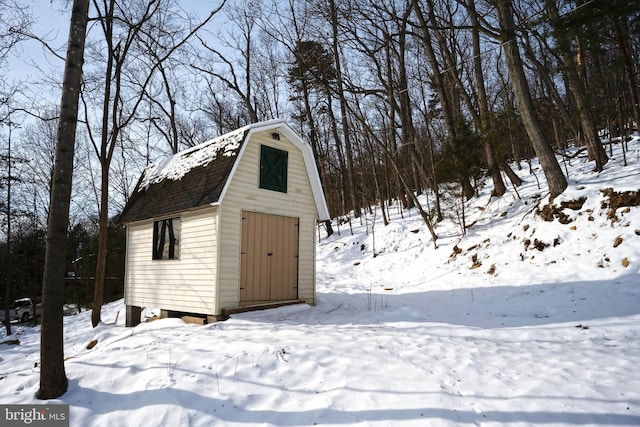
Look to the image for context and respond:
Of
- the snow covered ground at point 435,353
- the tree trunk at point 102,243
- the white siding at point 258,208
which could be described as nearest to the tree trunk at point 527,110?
the snow covered ground at point 435,353

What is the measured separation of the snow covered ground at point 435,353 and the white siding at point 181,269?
0.69 m

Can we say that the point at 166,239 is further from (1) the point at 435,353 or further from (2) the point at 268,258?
(1) the point at 435,353

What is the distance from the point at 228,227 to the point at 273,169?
1957 mm

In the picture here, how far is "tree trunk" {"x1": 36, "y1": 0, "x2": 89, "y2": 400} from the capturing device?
3957mm

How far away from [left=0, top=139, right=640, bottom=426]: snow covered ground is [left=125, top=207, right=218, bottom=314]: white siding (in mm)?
695

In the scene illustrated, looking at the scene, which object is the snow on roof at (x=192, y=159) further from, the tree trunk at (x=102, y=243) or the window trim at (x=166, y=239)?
the window trim at (x=166, y=239)

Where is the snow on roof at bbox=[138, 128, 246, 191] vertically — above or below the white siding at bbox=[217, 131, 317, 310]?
above

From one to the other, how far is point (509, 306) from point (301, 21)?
14969 mm

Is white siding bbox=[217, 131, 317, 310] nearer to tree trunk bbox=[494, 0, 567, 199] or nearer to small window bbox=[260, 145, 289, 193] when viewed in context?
small window bbox=[260, 145, 289, 193]

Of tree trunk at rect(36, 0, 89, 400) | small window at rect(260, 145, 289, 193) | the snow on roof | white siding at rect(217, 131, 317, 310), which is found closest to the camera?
tree trunk at rect(36, 0, 89, 400)

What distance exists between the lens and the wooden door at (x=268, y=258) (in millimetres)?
7926

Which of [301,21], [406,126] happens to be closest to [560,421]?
[406,126]

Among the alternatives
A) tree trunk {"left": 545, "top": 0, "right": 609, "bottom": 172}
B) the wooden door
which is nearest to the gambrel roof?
the wooden door

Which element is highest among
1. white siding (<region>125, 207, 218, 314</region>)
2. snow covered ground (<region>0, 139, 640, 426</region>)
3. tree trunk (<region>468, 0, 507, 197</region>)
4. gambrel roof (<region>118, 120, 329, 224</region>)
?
tree trunk (<region>468, 0, 507, 197</region>)
